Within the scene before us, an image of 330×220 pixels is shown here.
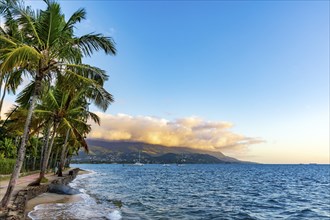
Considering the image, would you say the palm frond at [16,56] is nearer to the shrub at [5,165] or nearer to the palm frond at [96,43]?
the palm frond at [96,43]

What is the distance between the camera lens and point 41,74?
14.4 m

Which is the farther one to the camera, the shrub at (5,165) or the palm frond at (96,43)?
the shrub at (5,165)

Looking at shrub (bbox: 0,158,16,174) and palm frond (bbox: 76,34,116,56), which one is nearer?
palm frond (bbox: 76,34,116,56)

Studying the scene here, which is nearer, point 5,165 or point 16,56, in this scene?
point 16,56

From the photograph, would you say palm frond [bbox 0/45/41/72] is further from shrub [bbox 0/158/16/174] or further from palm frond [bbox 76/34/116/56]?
shrub [bbox 0/158/16/174]

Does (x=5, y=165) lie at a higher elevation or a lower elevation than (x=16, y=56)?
lower

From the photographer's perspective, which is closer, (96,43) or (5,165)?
(96,43)

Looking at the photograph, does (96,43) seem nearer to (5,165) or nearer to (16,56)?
(16,56)

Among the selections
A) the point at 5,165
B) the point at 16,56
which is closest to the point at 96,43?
the point at 16,56

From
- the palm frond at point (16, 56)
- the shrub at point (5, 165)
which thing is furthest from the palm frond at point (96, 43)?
the shrub at point (5, 165)

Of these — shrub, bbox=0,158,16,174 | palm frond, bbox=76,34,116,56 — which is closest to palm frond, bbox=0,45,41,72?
palm frond, bbox=76,34,116,56

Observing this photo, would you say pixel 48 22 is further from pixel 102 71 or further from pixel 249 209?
pixel 249 209

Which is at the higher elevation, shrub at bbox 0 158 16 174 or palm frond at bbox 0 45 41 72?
palm frond at bbox 0 45 41 72

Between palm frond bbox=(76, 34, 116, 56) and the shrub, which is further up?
palm frond bbox=(76, 34, 116, 56)
